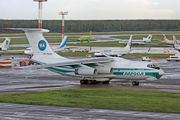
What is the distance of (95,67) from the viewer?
3441 centimetres

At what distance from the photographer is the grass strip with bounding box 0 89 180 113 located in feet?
65.5

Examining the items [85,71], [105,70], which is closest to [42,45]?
[85,71]

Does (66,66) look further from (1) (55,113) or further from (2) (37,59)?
(1) (55,113)

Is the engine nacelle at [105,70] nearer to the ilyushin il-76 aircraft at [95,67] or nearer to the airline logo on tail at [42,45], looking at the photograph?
the ilyushin il-76 aircraft at [95,67]

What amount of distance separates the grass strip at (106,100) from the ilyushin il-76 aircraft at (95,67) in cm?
702

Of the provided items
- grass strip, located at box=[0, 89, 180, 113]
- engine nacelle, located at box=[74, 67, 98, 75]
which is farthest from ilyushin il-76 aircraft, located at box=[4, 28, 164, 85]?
grass strip, located at box=[0, 89, 180, 113]

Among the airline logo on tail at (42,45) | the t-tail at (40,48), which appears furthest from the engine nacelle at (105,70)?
the airline logo on tail at (42,45)

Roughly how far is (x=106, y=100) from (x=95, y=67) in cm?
1207

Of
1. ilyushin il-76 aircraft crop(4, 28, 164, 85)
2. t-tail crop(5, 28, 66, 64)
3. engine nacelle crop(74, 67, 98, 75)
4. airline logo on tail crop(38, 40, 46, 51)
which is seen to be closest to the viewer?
ilyushin il-76 aircraft crop(4, 28, 164, 85)

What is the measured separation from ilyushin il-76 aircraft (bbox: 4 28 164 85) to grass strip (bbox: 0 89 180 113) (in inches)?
276

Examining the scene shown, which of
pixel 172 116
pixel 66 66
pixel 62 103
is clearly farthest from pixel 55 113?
pixel 66 66

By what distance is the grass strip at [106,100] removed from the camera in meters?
20.0

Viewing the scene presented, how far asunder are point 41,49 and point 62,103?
50.7 ft

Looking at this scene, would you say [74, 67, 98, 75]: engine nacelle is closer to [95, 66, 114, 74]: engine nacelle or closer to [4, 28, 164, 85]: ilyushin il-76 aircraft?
[4, 28, 164, 85]: ilyushin il-76 aircraft
